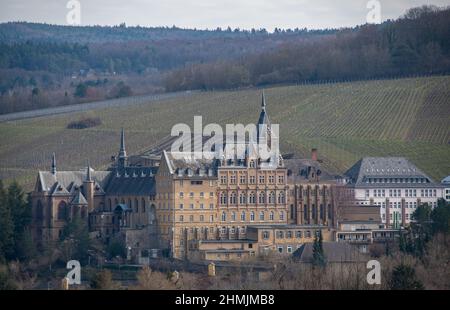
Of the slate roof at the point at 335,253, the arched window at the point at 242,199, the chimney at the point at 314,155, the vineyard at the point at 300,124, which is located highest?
the vineyard at the point at 300,124

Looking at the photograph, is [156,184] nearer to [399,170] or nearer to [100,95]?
[399,170]

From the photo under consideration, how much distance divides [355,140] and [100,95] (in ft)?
174

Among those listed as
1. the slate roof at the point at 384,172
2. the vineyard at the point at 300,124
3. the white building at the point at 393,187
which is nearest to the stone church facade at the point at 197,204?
the white building at the point at 393,187

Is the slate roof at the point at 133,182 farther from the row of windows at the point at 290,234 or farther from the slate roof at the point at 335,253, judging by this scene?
the slate roof at the point at 335,253

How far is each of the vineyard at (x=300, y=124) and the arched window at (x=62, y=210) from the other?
1436cm

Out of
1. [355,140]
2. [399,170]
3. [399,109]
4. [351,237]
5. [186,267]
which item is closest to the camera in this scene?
[186,267]

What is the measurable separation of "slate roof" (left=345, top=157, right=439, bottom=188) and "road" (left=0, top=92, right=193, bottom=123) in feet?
150

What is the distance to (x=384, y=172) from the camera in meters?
132

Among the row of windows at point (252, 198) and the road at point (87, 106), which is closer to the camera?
the row of windows at point (252, 198)

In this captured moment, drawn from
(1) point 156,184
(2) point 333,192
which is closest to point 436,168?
(2) point 333,192

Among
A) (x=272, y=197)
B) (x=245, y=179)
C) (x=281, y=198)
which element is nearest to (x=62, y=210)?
(x=245, y=179)

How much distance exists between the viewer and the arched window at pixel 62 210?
121938 millimetres

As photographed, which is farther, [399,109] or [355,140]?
[399,109]

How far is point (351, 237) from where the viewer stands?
Answer: 117875 mm
